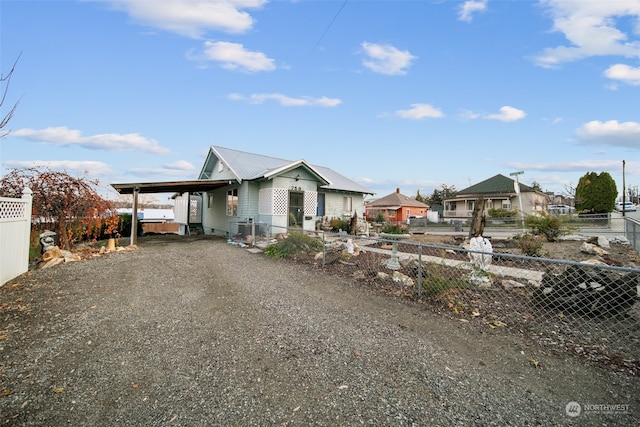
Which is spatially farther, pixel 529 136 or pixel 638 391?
pixel 529 136

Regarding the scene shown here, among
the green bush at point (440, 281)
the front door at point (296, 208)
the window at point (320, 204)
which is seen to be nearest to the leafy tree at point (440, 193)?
the window at point (320, 204)

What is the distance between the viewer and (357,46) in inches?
373

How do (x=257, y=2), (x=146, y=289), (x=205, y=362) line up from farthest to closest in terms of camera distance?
(x=257, y=2) → (x=146, y=289) → (x=205, y=362)

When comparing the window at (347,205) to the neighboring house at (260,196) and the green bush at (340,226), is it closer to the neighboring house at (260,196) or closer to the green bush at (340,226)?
the neighboring house at (260,196)

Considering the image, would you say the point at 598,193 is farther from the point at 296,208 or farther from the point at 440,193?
the point at 296,208

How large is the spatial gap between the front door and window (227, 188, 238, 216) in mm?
2996

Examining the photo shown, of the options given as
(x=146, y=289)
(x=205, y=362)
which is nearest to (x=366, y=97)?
(x=146, y=289)

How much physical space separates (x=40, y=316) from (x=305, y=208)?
11.4 m

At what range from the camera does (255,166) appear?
55.3ft

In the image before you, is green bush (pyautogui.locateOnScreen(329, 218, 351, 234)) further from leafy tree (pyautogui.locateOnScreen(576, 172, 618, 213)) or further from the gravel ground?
leafy tree (pyautogui.locateOnScreen(576, 172, 618, 213))

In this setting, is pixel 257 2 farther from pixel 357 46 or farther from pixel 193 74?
pixel 193 74

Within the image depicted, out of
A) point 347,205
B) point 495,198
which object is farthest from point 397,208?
point 347,205

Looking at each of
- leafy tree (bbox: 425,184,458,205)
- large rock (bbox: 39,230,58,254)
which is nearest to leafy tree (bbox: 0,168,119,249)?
large rock (bbox: 39,230,58,254)

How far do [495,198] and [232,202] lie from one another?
30.4 m
